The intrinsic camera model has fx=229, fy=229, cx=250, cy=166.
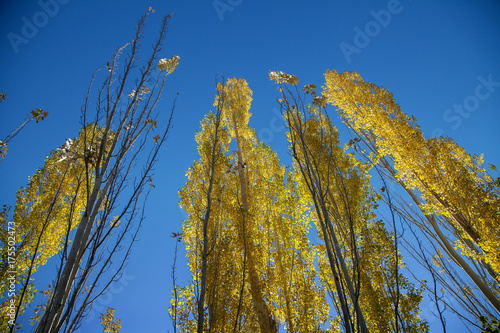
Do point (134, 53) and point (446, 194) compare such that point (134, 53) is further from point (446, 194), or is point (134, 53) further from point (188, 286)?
point (446, 194)

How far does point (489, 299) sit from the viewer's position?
5.27m

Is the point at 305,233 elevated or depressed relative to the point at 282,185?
depressed

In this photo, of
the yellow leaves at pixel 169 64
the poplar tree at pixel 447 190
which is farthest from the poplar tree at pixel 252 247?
the poplar tree at pixel 447 190

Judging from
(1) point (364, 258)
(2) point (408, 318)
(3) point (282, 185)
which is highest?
(3) point (282, 185)

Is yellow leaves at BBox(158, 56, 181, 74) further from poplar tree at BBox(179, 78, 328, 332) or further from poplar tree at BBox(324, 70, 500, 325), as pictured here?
poplar tree at BBox(324, 70, 500, 325)

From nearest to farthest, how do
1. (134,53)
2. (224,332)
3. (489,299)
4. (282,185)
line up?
(134,53)
(224,332)
(489,299)
(282,185)

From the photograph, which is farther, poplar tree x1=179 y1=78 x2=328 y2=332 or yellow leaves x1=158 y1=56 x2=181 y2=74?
poplar tree x1=179 y1=78 x2=328 y2=332

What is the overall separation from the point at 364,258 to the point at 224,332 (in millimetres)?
3885

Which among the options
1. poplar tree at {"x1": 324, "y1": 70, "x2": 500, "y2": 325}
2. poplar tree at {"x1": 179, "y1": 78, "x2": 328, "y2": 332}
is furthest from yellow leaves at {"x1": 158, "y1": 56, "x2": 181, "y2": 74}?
poplar tree at {"x1": 324, "y1": 70, "x2": 500, "y2": 325}

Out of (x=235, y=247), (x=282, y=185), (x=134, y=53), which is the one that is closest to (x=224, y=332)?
(x=235, y=247)

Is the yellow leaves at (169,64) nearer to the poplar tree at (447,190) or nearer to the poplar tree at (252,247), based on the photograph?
the poplar tree at (252,247)

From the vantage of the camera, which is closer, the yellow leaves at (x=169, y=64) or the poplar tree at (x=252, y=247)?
the yellow leaves at (x=169, y=64)

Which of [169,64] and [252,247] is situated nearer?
[169,64]

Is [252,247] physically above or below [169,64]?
below
